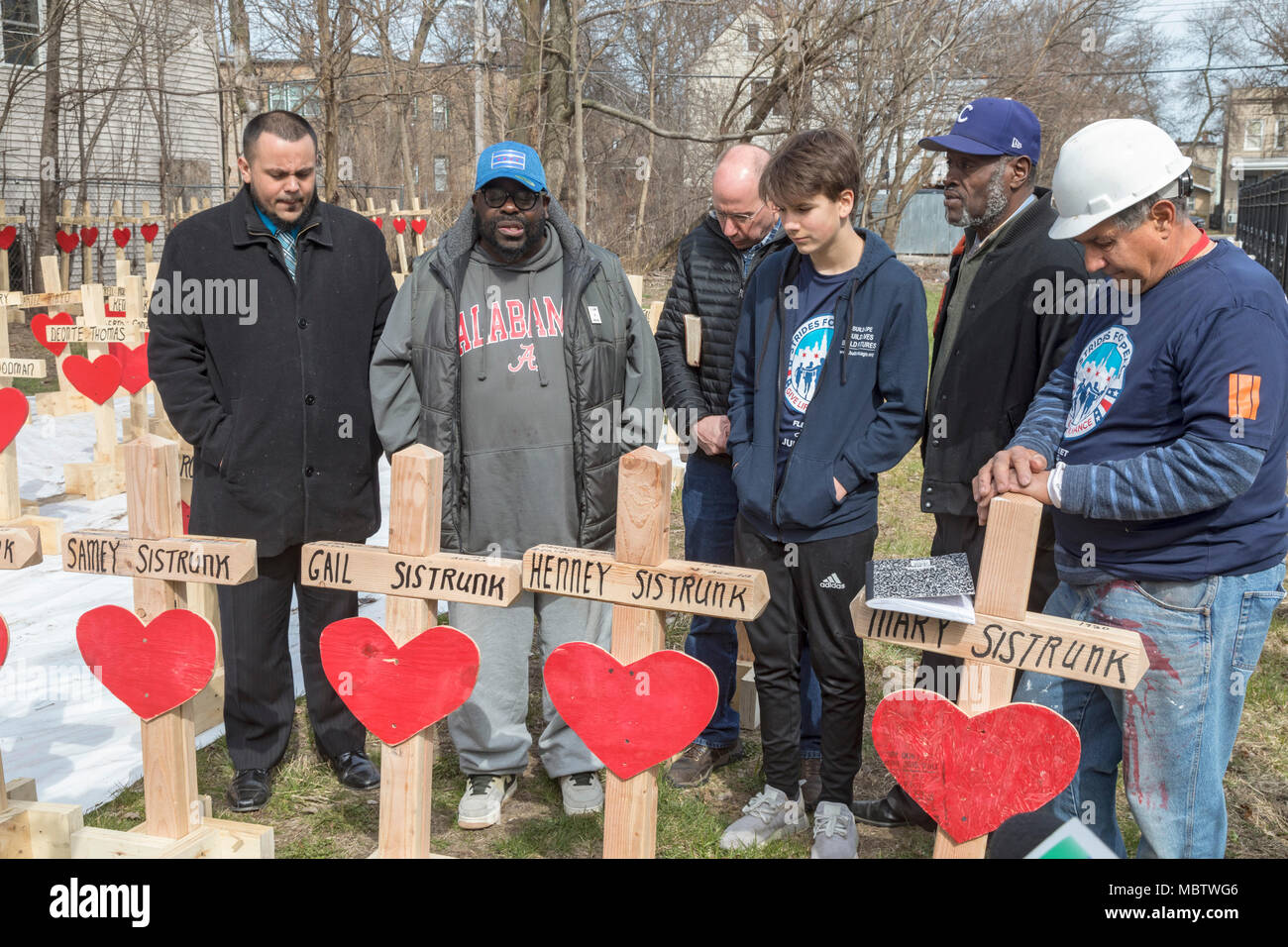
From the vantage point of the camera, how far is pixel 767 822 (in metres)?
3.10

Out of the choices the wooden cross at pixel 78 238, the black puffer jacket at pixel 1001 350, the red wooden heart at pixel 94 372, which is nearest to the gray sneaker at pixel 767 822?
the black puffer jacket at pixel 1001 350

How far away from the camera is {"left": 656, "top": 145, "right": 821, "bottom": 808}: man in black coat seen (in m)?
3.31

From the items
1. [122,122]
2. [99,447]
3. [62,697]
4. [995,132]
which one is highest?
[122,122]

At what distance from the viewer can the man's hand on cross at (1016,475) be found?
2.16 m

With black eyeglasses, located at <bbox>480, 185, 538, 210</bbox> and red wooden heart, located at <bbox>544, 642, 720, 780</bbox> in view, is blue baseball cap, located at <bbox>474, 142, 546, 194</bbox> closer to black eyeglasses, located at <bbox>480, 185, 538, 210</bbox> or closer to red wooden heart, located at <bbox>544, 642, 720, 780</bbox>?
black eyeglasses, located at <bbox>480, 185, 538, 210</bbox>

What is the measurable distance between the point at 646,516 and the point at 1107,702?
3.81ft

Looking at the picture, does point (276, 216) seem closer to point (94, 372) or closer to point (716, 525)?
point (716, 525)

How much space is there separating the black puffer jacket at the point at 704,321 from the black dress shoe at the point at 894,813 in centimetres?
116

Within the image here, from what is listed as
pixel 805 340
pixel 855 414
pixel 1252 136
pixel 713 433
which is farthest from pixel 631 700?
pixel 1252 136

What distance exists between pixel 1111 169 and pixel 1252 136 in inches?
2466

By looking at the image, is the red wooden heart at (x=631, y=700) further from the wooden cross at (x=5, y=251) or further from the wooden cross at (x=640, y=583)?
the wooden cross at (x=5, y=251)

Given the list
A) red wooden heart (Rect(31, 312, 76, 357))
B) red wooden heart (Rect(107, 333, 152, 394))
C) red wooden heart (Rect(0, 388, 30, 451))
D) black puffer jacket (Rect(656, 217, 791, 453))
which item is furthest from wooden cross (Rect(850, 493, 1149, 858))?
red wooden heart (Rect(31, 312, 76, 357))

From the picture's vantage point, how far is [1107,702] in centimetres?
242
